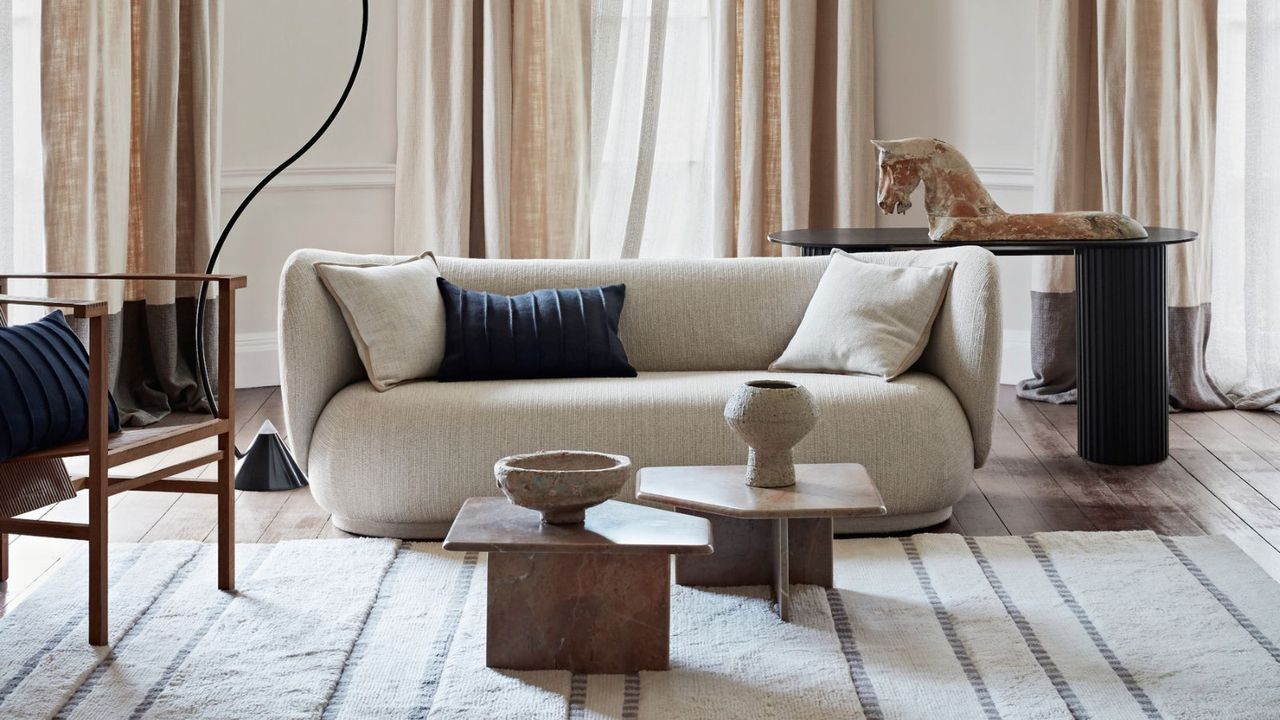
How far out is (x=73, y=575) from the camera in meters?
2.73

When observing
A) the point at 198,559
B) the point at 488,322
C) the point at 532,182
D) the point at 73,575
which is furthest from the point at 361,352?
the point at 532,182

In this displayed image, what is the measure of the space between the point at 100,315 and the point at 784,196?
320 cm

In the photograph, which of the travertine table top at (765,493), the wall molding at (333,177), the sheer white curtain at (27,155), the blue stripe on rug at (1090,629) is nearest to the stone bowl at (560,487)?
the travertine table top at (765,493)

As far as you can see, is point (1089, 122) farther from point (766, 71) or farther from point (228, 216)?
point (228, 216)

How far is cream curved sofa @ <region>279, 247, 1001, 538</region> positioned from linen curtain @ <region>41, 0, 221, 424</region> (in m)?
1.47

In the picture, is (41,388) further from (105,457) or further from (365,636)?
(365,636)

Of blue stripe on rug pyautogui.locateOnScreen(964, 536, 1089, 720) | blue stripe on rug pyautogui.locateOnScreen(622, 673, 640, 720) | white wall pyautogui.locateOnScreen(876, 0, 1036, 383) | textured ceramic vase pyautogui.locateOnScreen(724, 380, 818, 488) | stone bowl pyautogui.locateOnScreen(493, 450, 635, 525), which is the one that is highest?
white wall pyautogui.locateOnScreen(876, 0, 1036, 383)

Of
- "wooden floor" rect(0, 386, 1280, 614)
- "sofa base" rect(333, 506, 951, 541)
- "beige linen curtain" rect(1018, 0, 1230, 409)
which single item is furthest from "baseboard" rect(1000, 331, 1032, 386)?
"sofa base" rect(333, 506, 951, 541)

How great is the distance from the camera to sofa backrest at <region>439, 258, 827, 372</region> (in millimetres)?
3432

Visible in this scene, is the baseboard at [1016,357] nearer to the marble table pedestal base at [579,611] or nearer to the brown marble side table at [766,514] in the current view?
the brown marble side table at [766,514]

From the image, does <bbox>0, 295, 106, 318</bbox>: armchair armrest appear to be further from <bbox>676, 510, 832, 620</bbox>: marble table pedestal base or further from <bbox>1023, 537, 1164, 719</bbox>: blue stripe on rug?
<bbox>1023, 537, 1164, 719</bbox>: blue stripe on rug

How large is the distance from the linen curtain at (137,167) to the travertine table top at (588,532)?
2.48 metres

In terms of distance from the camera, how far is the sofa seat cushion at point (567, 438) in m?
2.95

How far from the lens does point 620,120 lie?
508 cm
